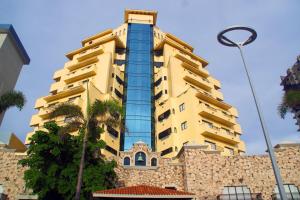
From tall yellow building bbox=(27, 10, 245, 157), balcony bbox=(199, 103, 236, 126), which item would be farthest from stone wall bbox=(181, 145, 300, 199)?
balcony bbox=(199, 103, 236, 126)

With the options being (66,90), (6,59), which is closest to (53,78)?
(66,90)

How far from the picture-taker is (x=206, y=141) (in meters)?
42.3

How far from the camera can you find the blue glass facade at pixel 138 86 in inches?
1896

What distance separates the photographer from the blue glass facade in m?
48.1

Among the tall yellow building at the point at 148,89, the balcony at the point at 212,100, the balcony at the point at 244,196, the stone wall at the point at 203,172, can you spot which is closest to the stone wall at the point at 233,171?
the stone wall at the point at 203,172

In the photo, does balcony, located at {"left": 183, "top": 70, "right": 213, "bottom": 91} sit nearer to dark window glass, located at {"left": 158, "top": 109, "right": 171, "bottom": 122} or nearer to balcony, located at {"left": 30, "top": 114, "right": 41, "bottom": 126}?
dark window glass, located at {"left": 158, "top": 109, "right": 171, "bottom": 122}

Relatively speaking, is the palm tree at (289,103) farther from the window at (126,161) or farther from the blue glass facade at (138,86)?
the blue glass facade at (138,86)

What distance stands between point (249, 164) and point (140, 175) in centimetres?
1134

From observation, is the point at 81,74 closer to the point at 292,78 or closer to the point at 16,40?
the point at 16,40

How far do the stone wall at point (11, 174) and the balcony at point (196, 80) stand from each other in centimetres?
3360

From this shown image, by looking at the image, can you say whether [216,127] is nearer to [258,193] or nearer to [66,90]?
[258,193]

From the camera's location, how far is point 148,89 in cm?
5384

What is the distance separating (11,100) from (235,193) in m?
22.4

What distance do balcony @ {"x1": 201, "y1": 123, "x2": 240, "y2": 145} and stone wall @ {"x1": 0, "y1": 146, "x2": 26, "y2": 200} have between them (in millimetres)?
26317
